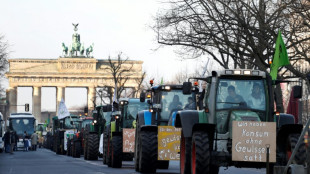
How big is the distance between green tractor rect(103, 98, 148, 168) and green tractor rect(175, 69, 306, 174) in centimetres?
859

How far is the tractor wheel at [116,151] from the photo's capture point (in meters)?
26.2

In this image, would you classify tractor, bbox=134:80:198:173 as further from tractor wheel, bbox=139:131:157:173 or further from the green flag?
the green flag

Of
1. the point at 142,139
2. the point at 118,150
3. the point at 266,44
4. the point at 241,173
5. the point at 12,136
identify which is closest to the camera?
the point at 142,139

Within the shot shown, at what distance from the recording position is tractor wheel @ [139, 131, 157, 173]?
21.0 metres

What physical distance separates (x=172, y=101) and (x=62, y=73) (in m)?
130

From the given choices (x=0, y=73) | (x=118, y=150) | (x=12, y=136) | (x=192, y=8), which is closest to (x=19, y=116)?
Result: (x=0, y=73)

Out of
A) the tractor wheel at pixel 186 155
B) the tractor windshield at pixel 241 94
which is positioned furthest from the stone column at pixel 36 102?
the tractor windshield at pixel 241 94

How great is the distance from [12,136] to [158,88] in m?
40.2

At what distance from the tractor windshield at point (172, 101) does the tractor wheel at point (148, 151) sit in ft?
3.34

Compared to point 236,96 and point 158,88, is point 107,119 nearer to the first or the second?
point 158,88

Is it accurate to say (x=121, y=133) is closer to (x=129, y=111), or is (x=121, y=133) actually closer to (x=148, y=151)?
(x=129, y=111)

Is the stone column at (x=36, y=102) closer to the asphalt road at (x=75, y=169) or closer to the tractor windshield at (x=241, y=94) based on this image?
the asphalt road at (x=75, y=169)

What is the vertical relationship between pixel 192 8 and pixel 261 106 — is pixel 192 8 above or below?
above

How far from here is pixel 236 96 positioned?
643 inches
